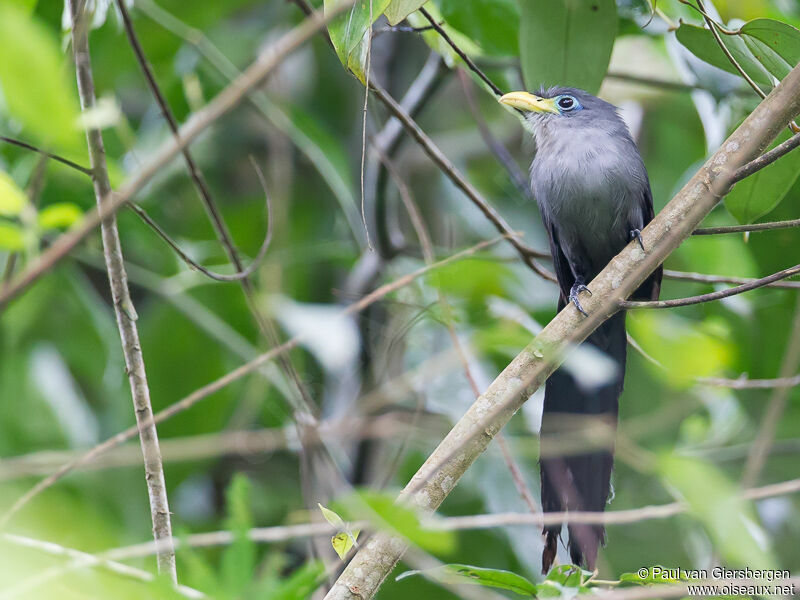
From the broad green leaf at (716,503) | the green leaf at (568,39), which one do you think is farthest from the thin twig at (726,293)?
the green leaf at (568,39)

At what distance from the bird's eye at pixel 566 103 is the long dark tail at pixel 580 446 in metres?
0.77

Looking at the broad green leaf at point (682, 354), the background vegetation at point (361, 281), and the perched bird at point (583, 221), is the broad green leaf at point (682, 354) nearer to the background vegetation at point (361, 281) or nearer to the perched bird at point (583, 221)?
the background vegetation at point (361, 281)

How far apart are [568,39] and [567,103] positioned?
669 mm

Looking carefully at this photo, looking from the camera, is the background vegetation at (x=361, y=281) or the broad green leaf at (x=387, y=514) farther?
the background vegetation at (x=361, y=281)

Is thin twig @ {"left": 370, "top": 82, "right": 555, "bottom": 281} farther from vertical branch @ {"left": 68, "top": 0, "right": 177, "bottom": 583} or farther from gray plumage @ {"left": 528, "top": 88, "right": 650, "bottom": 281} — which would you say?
vertical branch @ {"left": 68, "top": 0, "right": 177, "bottom": 583}

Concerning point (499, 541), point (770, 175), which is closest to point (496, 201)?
point (499, 541)

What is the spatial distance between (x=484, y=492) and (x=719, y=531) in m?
2.30

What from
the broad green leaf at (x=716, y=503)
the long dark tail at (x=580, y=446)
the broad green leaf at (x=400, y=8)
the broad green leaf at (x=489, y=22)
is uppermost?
the broad green leaf at (x=489, y=22)

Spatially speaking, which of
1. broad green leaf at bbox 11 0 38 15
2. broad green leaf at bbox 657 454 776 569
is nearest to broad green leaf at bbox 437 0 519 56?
broad green leaf at bbox 11 0 38 15

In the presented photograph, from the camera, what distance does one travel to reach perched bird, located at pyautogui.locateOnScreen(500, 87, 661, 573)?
7.38 ft

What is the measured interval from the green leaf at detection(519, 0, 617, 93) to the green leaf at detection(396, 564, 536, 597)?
53.8 inches

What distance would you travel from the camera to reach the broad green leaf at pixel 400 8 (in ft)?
5.53

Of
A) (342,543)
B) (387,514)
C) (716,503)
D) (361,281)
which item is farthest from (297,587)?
(361,281)

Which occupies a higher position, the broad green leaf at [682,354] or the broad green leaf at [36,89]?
the broad green leaf at [682,354]
